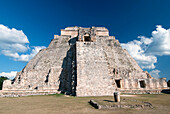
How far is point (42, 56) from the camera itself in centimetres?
2256

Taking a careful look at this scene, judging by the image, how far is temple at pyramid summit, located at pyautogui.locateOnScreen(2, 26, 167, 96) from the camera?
12953mm

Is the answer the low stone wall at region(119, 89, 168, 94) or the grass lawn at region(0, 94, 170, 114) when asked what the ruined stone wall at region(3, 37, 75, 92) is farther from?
Answer: the low stone wall at region(119, 89, 168, 94)

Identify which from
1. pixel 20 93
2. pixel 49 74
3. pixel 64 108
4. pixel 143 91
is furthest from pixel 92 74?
pixel 20 93

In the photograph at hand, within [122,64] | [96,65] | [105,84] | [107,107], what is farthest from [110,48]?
[107,107]

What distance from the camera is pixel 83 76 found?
1342 centimetres

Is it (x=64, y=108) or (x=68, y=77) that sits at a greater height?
(x=68, y=77)

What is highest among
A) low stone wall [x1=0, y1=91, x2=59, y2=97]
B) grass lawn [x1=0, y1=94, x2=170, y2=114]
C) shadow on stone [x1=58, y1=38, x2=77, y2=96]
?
shadow on stone [x1=58, y1=38, x2=77, y2=96]

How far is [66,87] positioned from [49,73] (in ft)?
12.4

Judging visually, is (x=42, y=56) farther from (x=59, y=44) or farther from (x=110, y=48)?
(x=110, y=48)

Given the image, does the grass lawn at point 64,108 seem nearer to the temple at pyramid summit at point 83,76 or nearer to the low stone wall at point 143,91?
the temple at pyramid summit at point 83,76

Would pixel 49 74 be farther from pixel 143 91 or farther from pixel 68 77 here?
pixel 143 91

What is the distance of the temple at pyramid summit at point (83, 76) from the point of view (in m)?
13.0

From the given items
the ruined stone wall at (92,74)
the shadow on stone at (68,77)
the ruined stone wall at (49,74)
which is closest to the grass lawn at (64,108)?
the ruined stone wall at (92,74)

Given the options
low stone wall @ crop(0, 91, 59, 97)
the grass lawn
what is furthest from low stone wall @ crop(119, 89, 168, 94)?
low stone wall @ crop(0, 91, 59, 97)
